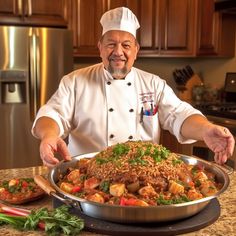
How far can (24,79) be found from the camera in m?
2.80

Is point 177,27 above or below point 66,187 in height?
above

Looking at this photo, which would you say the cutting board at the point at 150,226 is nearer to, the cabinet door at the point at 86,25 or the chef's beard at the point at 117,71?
the chef's beard at the point at 117,71

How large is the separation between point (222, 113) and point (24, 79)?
4.96 ft

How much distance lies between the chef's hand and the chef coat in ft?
1.31

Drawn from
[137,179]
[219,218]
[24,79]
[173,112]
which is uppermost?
[24,79]

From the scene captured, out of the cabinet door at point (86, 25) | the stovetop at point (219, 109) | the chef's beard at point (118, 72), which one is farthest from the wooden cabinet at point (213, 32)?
the chef's beard at point (118, 72)

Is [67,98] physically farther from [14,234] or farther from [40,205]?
[14,234]

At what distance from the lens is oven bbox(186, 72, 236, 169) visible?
296 cm

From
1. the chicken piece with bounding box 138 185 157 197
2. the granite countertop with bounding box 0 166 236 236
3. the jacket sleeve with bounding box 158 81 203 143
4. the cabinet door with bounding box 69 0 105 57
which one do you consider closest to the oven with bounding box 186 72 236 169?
the cabinet door with bounding box 69 0 105 57

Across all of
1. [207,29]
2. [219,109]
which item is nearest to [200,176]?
[219,109]

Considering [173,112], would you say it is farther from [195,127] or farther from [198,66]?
[198,66]

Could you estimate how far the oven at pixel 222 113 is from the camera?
296cm

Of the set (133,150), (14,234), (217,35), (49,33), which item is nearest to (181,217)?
(133,150)

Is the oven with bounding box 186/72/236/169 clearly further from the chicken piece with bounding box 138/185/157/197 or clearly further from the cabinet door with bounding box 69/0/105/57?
the chicken piece with bounding box 138/185/157/197
